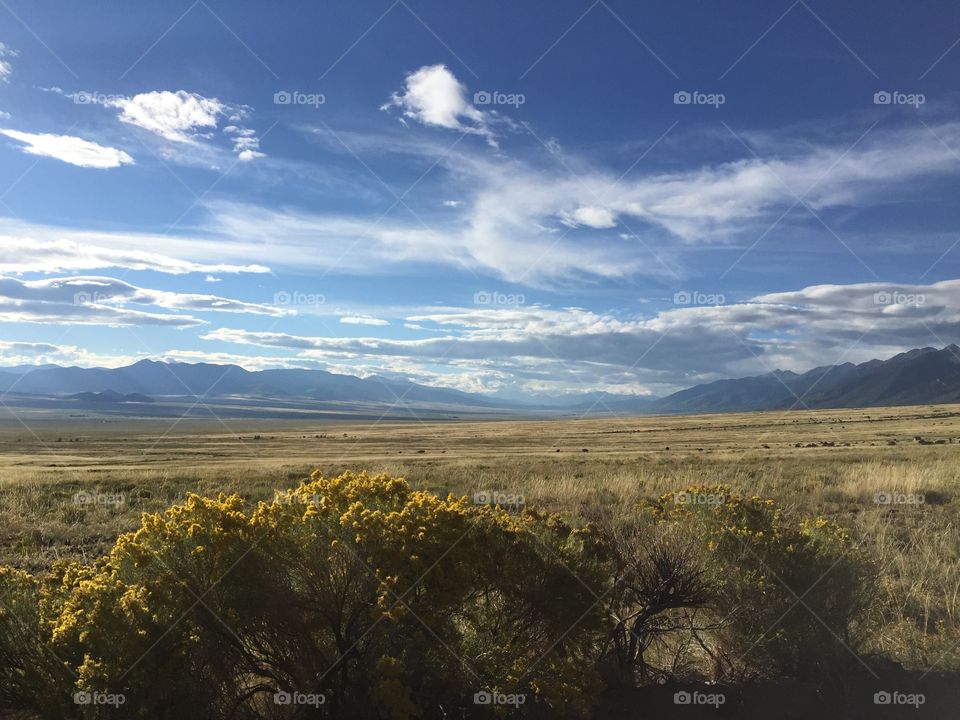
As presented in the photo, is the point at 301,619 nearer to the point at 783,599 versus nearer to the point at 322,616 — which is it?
the point at 322,616

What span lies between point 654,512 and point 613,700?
8.32 feet

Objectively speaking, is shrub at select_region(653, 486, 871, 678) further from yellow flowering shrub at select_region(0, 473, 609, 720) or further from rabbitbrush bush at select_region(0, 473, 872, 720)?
yellow flowering shrub at select_region(0, 473, 609, 720)

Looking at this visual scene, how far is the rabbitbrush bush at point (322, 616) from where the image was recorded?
14.0ft

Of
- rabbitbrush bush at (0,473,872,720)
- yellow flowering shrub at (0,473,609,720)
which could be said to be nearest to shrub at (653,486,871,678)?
rabbitbrush bush at (0,473,872,720)

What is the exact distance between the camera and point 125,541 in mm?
4734

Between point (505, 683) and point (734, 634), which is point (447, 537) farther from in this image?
point (734, 634)

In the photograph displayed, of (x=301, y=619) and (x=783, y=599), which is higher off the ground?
(x=301, y=619)

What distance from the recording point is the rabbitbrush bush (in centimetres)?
427

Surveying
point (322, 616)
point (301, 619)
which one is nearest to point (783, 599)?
point (322, 616)

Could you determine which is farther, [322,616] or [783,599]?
[783,599]

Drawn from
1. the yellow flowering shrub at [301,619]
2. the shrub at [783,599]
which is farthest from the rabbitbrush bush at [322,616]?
the shrub at [783,599]

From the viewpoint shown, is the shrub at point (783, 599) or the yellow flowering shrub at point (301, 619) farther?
the shrub at point (783, 599)

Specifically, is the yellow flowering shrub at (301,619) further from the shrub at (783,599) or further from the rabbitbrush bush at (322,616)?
the shrub at (783,599)

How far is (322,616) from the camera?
4.84 metres
